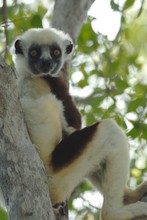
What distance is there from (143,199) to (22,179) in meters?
1.69

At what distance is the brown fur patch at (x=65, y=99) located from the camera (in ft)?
15.8

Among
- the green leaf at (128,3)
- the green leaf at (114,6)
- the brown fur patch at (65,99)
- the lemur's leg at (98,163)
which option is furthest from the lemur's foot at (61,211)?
the green leaf at (128,3)

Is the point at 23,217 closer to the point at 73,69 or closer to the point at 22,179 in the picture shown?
the point at 22,179

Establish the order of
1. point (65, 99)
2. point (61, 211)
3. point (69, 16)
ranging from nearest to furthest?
point (61, 211), point (65, 99), point (69, 16)

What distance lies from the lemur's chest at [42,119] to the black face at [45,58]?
0.84 metres

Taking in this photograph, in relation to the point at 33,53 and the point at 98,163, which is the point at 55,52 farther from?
the point at 98,163

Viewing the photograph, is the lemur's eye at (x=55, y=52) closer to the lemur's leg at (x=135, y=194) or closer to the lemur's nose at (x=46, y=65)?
the lemur's nose at (x=46, y=65)

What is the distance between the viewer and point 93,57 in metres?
8.62

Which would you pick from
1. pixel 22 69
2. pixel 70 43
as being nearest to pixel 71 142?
pixel 22 69

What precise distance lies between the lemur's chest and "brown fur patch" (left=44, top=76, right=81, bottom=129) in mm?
244

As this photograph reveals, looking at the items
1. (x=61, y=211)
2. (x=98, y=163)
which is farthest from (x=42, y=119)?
(x=61, y=211)

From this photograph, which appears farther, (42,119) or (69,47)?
(69,47)

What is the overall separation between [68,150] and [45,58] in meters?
1.60

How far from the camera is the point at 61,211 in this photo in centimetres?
430
